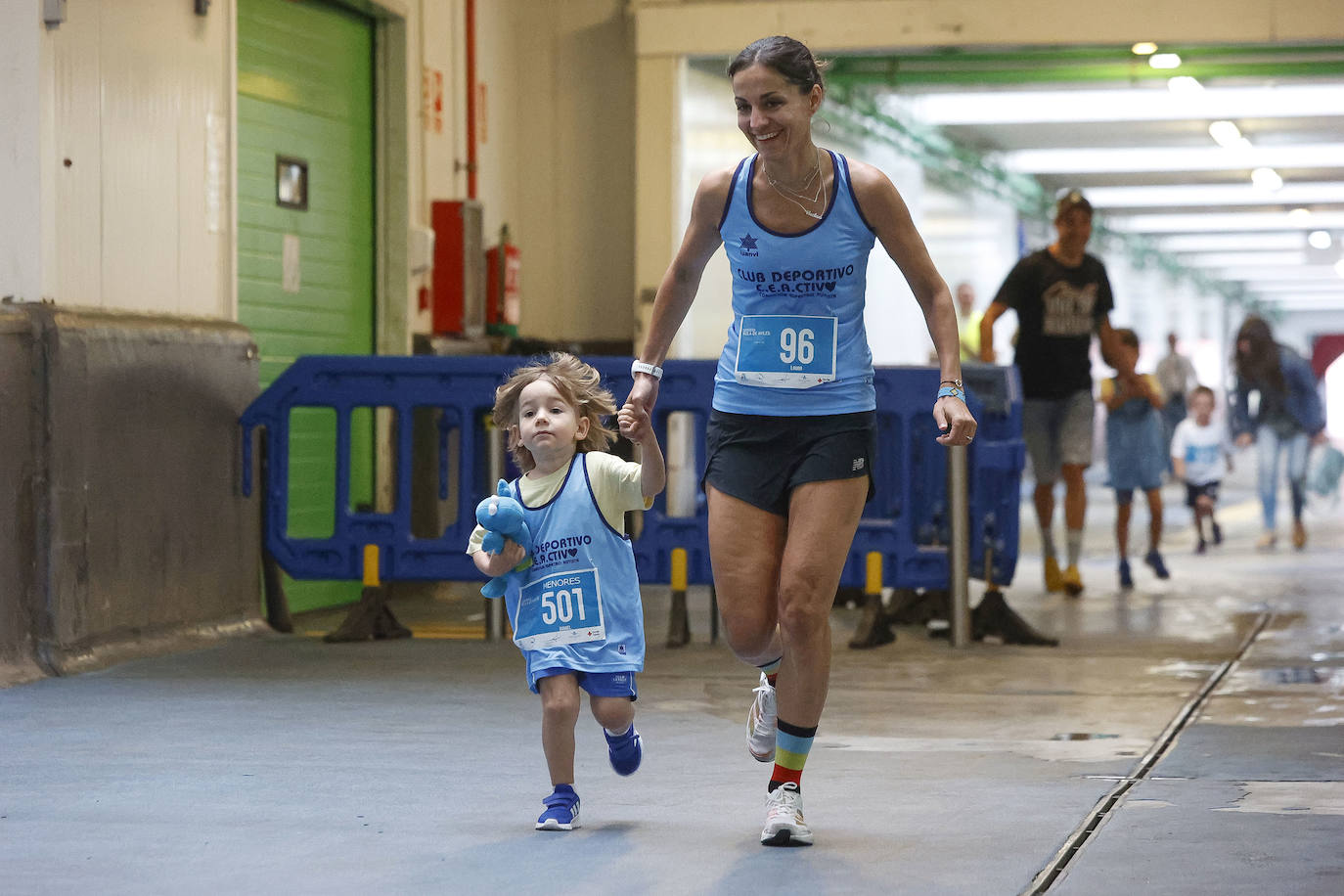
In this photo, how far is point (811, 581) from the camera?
13.8ft

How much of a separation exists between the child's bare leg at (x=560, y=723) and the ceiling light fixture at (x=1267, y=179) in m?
23.3

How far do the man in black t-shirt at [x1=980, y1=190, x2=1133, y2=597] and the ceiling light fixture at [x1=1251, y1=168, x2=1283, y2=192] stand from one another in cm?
1698

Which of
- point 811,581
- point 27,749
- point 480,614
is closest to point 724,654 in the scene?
point 480,614

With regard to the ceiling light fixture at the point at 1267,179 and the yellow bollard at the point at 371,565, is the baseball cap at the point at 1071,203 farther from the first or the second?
the ceiling light fixture at the point at 1267,179

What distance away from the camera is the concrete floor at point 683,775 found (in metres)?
3.95

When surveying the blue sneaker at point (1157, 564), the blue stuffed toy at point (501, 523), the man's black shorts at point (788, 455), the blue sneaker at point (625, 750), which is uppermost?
the man's black shorts at point (788, 455)

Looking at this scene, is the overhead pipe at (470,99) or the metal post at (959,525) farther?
the overhead pipe at (470,99)

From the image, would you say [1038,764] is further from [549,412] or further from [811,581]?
[549,412]

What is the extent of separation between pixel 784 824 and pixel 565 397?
1.16m

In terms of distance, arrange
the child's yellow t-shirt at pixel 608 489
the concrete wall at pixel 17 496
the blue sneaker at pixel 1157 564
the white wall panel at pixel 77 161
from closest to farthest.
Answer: the child's yellow t-shirt at pixel 608 489 → the concrete wall at pixel 17 496 → the white wall panel at pixel 77 161 → the blue sneaker at pixel 1157 564

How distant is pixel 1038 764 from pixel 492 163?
25.2ft

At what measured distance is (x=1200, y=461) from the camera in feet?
50.0

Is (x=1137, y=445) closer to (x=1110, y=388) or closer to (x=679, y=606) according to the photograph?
(x=1110, y=388)

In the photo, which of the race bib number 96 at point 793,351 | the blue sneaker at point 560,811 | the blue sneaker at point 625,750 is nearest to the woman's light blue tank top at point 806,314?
the race bib number 96 at point 793,351
